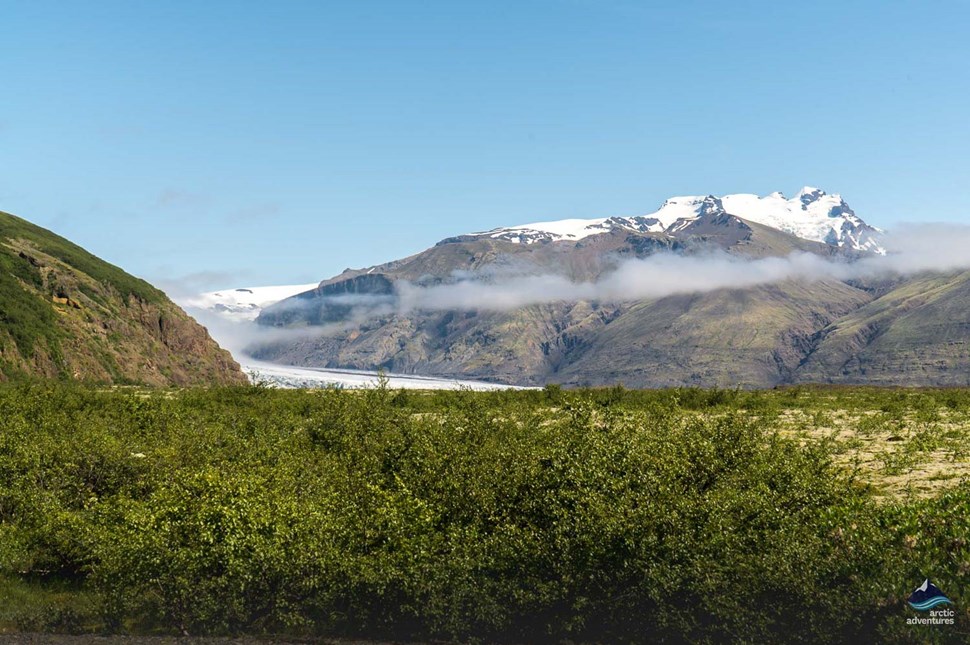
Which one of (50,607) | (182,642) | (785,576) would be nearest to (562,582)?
(785,576)

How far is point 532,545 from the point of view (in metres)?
36.3

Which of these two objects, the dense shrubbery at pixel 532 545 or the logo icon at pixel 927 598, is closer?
the logo icon at pixel 927 598

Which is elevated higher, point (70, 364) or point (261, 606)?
point (70, 364)

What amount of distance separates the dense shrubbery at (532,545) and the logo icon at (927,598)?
358mm

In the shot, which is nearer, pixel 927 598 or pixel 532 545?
pixel 927 598

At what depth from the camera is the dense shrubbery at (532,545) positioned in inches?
1296

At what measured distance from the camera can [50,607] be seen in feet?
138

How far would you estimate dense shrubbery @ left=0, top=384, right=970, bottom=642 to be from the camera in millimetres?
32906

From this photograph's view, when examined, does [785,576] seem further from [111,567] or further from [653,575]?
[111,567]

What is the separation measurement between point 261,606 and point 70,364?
161117 millimetres

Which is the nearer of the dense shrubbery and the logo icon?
the logo icon

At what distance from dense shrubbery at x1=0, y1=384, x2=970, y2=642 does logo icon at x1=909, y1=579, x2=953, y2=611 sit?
358 mm

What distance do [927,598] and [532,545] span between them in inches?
592

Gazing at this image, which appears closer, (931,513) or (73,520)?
(931,513)
